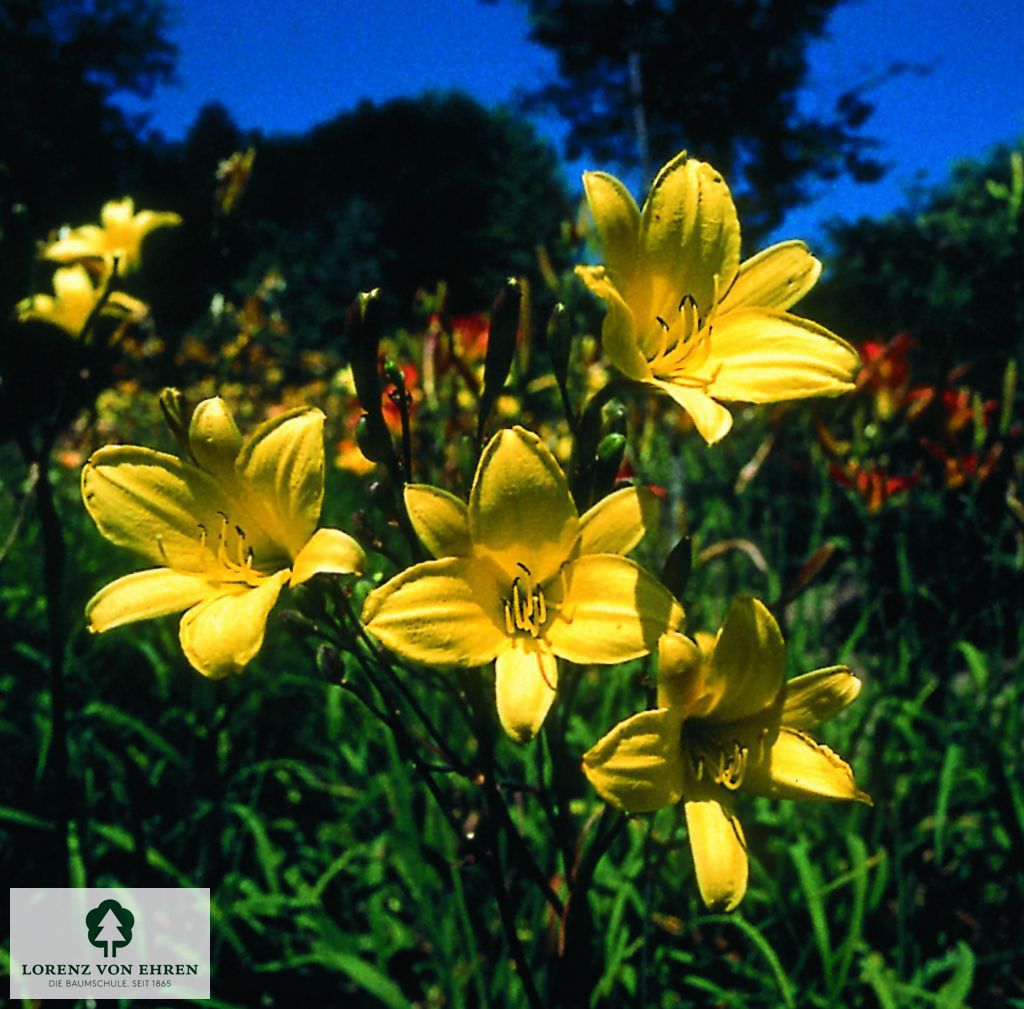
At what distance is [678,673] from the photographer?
0.84 metres

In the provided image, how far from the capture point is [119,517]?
99cm

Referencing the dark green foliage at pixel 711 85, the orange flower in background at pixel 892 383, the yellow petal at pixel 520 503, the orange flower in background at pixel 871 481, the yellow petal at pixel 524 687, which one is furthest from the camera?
the dark green foliage at pixel 711 85

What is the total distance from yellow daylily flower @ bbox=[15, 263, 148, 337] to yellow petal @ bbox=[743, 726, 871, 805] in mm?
1269

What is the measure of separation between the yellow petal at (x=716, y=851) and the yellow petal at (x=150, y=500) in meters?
0.65

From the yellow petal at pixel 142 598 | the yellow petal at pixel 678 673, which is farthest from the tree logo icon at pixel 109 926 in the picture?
the yellow petal at pixel 678 673

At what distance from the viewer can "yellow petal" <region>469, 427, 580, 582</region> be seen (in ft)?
2.83

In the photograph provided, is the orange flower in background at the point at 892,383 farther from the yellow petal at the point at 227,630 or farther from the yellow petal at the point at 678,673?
the yellow petal at the point at 227,630

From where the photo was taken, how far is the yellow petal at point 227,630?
0.81 metres

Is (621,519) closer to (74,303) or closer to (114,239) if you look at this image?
(74,303)

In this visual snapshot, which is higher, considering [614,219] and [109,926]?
[614,219]

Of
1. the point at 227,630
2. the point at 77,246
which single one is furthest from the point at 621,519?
the point at 77,246

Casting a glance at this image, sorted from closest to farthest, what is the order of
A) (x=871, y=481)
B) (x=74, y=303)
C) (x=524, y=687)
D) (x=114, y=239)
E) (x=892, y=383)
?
(x=524, y=687) < (x=74, y=303) < (x=114, y=239) < (x=871, y=481) < (x=892, y=383)

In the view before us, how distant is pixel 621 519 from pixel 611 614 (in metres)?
0.10
